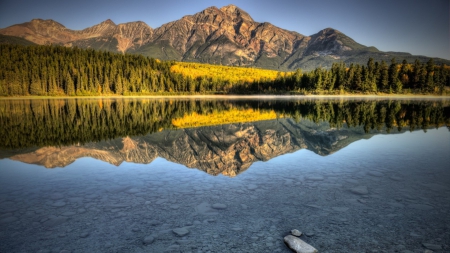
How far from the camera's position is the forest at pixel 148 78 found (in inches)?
3954

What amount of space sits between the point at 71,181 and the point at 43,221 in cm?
362

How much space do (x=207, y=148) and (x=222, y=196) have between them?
7.39m

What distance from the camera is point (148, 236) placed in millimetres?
5980

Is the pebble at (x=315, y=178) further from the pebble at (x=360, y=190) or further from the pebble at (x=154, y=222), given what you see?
the pebble at (x=154, y=222)

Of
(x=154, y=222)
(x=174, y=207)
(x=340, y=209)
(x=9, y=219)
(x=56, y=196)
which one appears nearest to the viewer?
(x=154, y=222)

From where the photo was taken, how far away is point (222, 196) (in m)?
8.48

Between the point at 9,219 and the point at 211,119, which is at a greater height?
the point at 9,219

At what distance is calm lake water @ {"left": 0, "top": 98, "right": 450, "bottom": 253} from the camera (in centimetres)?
582

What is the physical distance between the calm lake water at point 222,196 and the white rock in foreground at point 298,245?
8.3 inches

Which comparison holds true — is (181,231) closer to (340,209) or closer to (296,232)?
(296,232)

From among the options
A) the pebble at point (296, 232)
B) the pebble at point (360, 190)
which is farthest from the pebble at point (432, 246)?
the pebble at point (360, 190)

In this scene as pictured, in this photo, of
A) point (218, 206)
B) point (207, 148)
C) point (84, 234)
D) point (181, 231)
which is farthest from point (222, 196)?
point (207, 148)

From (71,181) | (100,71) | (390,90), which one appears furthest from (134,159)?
(100,71)

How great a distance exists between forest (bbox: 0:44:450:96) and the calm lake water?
9794 centimetres
